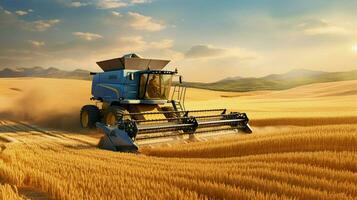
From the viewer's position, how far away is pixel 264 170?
639 centimetres

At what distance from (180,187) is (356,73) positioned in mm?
106358

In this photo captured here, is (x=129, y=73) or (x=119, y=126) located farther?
(x=129, y=73)

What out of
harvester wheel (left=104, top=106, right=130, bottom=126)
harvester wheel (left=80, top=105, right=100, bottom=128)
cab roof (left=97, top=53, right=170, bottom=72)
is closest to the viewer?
harvester wheel (left=104, top=106, right=130, bottom=126)

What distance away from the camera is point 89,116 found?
1642 centimetres

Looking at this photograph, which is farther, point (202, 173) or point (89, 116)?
point (89, 116)

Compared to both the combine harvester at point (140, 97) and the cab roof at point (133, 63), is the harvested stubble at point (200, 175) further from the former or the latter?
the cab roof at point (133, 63)

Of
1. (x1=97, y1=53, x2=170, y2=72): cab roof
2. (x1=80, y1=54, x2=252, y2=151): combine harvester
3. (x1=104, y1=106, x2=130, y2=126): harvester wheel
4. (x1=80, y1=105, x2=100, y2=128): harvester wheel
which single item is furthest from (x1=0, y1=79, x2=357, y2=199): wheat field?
(x1=97, y1=53, x2=170, y2=72): cab roof

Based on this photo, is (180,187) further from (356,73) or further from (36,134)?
(356,73)

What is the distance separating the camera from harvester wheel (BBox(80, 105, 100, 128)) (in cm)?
1638

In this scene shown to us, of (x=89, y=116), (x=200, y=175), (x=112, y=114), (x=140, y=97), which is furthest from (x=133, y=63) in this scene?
(x=200, y=175)

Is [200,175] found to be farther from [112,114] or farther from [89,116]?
[89,116]

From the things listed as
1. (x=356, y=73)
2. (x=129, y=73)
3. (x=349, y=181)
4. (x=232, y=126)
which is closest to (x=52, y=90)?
(x=129, y=73)

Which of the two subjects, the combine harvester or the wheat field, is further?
the combine harvester

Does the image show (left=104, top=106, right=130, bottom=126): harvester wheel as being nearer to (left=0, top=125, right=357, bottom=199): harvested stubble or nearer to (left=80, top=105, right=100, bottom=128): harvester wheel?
(left=80, top=105, right=100, bottom=128): harvester wheel
